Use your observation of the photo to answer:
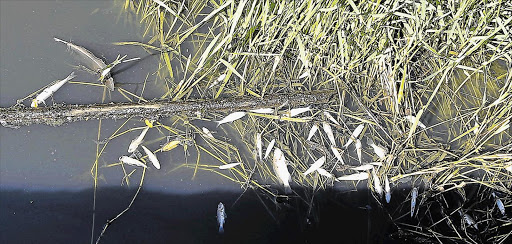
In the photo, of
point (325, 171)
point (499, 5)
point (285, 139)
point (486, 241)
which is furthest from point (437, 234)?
point (499, 5)

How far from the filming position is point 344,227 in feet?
6.13

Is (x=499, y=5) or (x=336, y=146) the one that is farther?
(x=336, y=146)

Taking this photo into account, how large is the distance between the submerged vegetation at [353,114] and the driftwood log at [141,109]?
0.08 ft

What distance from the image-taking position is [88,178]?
5.79ft

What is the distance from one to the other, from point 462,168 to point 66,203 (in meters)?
1.57

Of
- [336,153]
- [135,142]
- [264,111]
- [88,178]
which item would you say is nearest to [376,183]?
[336,153]

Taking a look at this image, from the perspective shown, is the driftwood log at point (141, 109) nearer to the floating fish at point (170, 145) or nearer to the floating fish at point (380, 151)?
the floating fish at point (170, 145)

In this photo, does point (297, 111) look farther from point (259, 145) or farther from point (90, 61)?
point (90, 61)

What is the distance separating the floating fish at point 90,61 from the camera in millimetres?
1754

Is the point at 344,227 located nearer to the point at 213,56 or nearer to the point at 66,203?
the point at 213,56

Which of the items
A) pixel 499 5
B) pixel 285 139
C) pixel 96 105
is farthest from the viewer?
pixel 285 139

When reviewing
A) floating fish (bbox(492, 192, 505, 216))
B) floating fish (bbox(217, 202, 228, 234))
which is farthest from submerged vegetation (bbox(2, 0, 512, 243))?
floating fish (bbox(217, 202, 228, 234))

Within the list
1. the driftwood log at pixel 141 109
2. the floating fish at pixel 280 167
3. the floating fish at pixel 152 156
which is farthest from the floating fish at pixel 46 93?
the floating fish at pixel 280 167

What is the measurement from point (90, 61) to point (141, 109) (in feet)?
0.91
